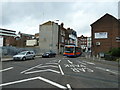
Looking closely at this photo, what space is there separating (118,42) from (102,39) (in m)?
4.15

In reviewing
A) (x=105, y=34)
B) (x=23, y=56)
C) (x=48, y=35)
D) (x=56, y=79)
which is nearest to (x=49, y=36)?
(x=48, y=35)

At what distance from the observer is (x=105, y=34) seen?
122ft

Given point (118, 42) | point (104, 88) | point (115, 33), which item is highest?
point (115, 33)

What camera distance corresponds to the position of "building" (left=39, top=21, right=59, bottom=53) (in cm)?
5116

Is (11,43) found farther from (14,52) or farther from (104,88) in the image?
(104,88)

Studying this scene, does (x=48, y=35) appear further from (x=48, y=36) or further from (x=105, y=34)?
(x=105, y=34)

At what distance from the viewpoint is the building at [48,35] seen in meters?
51.2

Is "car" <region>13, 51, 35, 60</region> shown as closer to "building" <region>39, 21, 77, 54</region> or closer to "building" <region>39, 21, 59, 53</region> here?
"building" <region>39, 21, 77, 54</region>

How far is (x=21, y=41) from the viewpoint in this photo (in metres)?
69.5

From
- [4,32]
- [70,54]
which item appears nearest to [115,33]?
[70,54]

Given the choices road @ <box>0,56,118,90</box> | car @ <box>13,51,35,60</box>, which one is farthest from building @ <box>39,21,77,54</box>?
road @ <box>0,56,118,90</box>

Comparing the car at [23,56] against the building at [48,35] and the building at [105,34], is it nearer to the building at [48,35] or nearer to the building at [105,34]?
the building at [105,34]

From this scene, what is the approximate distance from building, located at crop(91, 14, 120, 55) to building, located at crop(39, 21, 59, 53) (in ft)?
56.9

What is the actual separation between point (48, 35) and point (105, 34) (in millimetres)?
21913
